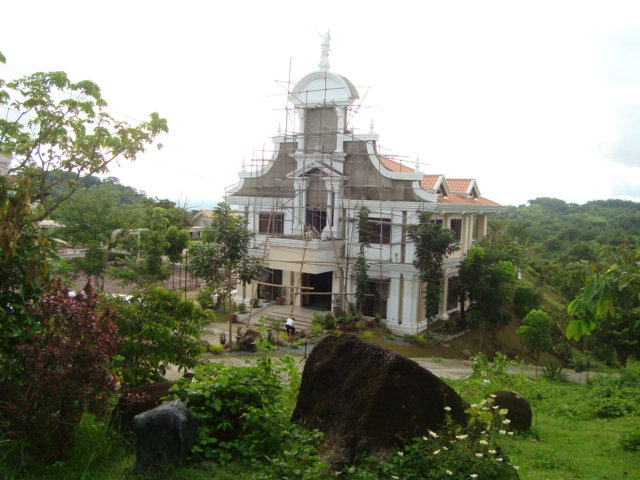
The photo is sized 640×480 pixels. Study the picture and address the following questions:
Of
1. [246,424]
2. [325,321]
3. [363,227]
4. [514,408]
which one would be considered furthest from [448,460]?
[363,227]

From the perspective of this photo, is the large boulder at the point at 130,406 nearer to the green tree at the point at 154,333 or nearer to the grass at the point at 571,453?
the green tree at the point at 154,333

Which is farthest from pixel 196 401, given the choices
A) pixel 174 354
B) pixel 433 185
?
pixel 433 185

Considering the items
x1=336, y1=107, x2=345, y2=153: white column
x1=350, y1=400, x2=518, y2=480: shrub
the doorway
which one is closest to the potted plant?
the doorway

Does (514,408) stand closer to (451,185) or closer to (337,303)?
(337,303)

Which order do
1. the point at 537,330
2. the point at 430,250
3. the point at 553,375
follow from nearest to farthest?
the point at 553,375 → the point at 537,330 → the point at 430,250

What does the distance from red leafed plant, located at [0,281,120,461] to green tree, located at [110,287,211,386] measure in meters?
2.01

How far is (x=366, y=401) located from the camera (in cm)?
596

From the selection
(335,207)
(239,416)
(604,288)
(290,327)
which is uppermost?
(335,207)

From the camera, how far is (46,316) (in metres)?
5.43

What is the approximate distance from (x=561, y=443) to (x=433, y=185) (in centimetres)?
1490

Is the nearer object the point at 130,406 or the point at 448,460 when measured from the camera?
the point at 448,460

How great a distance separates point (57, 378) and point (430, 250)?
16.0 meters

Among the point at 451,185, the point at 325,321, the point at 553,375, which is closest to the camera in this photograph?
the point at 553,375

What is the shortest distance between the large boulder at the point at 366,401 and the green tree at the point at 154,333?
252 cm
